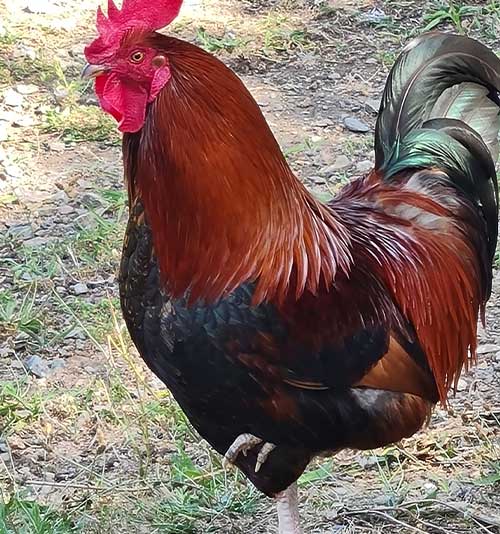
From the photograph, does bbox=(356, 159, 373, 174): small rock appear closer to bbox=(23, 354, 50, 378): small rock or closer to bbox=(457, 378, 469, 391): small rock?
bbox=(457, 378, 469, 391): small rock

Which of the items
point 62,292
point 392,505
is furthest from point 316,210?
point 62,292

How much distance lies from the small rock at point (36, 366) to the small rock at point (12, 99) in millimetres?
2044

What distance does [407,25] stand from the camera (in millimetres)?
6051

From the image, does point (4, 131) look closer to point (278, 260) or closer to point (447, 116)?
point (447, 116)

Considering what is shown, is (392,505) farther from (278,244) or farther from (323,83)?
(323,83)

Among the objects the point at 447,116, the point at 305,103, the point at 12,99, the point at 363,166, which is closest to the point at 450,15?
the point at 305,103

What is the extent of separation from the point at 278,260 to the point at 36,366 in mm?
1702

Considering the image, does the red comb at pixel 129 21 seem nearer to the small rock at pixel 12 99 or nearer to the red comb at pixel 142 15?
the red comb at pixel 142 15

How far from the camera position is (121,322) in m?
4.08

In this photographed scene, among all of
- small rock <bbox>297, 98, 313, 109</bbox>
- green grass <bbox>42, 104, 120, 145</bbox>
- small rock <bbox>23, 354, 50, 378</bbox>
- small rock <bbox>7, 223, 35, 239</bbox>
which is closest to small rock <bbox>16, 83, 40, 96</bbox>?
green grass <bbox>42, 104, 120, 145</bbox>

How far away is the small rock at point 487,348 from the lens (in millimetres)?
3836

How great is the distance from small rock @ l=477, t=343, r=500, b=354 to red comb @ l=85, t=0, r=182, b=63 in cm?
201

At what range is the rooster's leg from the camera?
2.94 metres

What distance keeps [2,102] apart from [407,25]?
240cm
